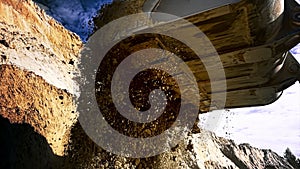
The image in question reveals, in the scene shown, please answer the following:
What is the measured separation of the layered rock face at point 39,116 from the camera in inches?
131

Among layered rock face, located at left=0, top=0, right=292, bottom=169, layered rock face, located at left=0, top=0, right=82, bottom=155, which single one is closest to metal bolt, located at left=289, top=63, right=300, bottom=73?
layered rock face, located at left=0, top=0, right=292, bottom=169

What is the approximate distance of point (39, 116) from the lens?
5906 millimetres

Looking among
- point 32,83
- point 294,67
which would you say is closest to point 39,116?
point 32,83

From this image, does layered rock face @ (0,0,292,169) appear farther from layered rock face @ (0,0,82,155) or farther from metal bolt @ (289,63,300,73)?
metal bolt @ (289,63,300,73)

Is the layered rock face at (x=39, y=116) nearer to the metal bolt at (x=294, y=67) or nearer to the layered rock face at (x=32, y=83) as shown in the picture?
the layered rock face at (x=32, y=83)

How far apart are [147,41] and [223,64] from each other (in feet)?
3.09

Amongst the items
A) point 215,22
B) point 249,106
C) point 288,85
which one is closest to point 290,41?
point 215,22

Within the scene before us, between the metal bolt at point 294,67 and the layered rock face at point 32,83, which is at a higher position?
the layered rock face at point 32,83

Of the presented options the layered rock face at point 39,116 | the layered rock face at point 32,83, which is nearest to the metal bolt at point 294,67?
the layered rock face at point 39,116

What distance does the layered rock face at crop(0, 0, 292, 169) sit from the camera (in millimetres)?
3330

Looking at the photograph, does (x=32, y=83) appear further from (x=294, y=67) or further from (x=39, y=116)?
(x=294, y=67)

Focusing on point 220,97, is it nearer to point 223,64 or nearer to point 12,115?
point 223,64

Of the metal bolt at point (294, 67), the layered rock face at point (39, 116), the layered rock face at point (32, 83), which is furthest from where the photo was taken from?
the layered rock face at point (32, 83)

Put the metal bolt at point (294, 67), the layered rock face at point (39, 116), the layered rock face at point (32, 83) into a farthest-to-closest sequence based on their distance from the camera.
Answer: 1. the layered rock face at point (32, 83)
2. the layered rock face at point (39, 116)
3. the metal bolt at point (294, 67)
